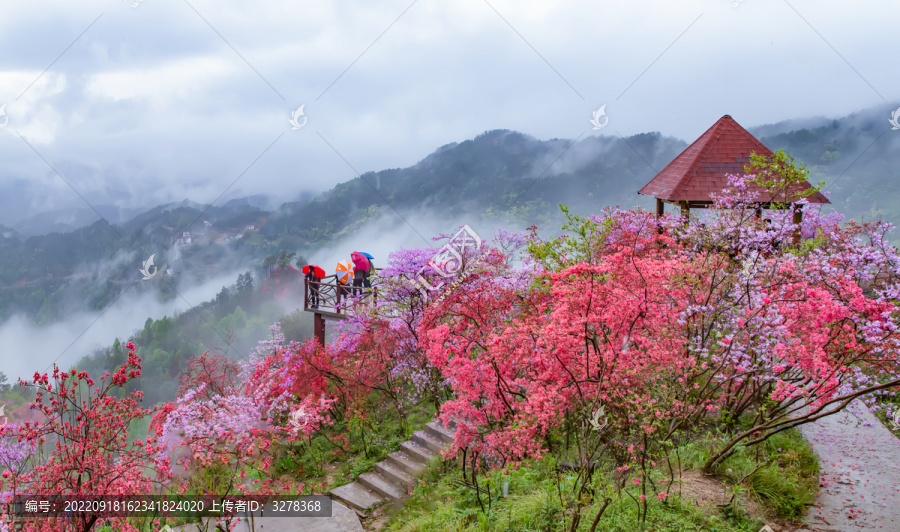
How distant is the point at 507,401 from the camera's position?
984 cm

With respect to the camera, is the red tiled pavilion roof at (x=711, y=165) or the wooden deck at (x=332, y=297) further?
the wooden deck at (x=332, y=297)

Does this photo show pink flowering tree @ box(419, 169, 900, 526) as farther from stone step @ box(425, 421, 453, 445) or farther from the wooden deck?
the wooden deck

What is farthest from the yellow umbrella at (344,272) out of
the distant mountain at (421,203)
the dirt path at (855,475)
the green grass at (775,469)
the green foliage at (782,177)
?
the distant mountain at (421,203)

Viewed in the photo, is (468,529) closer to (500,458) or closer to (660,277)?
(500,458)

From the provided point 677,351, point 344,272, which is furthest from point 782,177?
point 344,272

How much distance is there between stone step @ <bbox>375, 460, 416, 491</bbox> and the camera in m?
11.8

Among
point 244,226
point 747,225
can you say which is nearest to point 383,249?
point 244,226

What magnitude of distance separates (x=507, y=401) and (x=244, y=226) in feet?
176

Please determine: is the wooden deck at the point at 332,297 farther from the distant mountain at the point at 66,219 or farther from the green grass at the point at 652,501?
the distant mountain at the point at 66,219

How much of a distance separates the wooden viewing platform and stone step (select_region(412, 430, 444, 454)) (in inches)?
213

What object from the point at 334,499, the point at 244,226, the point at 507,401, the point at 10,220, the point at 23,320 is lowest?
the point at 334,499

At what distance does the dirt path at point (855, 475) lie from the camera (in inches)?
293

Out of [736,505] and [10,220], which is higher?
[10,220]

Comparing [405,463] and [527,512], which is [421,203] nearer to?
[405,463]
